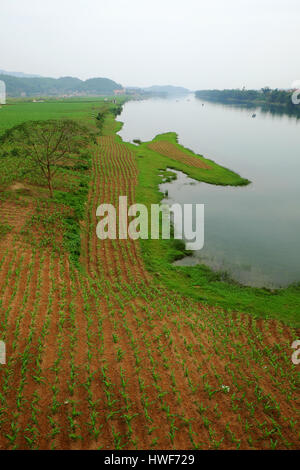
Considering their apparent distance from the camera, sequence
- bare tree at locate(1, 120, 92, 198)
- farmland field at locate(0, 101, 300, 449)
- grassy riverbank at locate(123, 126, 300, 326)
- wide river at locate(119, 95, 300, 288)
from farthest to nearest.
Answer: bare tree at locate(1, 120, 92, 198) < wide river at locate(119, 95, 300, 288) < grassy riverbank at locate(123, 126, 300, 326) < farmland field at locate(0, 101, 300, 449)

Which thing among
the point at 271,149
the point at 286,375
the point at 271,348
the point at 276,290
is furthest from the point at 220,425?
the point at 271,149

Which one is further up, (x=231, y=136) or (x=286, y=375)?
(x=231, y=136)

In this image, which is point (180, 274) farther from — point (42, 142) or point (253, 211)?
point (42, 142)

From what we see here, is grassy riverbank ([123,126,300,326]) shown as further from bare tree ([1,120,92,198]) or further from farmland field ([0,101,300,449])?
bare tree ([1,120,92,198])

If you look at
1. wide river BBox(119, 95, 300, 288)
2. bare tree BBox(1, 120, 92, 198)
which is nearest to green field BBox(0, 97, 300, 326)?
wide river BBox(119, 95, 300, 288)

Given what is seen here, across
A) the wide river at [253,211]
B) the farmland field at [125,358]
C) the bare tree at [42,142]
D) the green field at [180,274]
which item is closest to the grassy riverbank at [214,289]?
the green field at [180,274]

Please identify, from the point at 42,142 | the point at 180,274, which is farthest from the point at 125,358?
the point at 42,142
